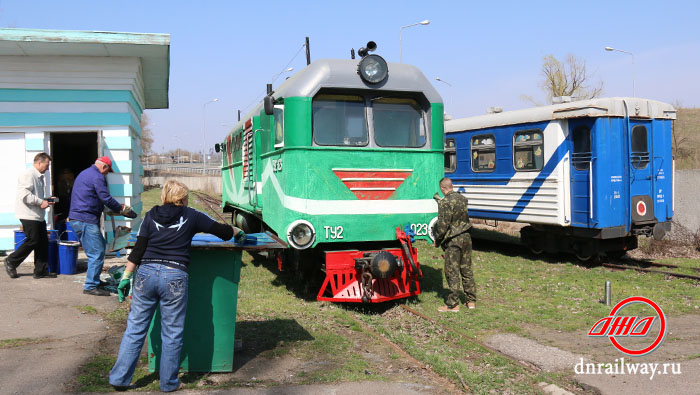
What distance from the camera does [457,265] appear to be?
850 cm

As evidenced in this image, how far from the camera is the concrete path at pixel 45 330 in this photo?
4992 millimetres

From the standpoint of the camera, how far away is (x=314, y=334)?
6.91 m

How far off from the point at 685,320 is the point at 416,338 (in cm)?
367

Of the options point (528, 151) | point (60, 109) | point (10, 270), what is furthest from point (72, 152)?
point (528, 151)

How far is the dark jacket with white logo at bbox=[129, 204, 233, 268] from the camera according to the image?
15.9 feet

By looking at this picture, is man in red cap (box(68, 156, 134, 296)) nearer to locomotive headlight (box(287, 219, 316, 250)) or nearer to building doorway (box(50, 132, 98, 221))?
locomotive headlight (box(287, 219, 316, 250))

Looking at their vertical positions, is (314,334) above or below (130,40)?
below

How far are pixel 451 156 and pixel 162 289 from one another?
11781 mm

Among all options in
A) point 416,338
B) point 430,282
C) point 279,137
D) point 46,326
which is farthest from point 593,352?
point 46,326

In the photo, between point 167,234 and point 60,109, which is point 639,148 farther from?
point 60,109

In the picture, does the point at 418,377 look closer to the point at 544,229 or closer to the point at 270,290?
the point at 270,290

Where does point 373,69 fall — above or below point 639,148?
above

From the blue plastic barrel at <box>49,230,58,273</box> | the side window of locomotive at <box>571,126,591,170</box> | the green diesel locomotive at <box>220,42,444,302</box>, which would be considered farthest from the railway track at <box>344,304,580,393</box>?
the side window of locomotive at <box>571,126,591,170</box>
